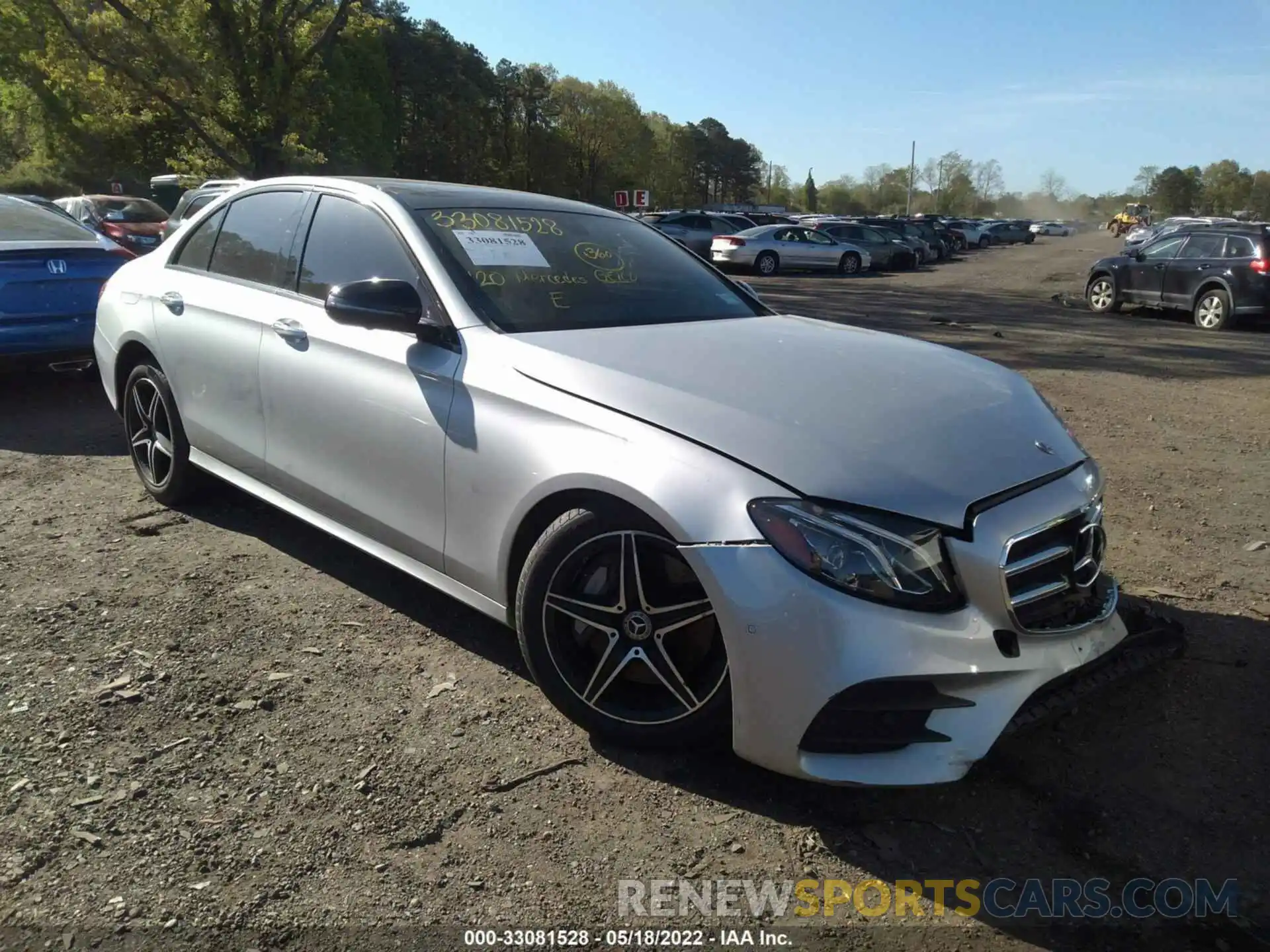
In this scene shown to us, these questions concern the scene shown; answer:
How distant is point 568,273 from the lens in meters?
3.68

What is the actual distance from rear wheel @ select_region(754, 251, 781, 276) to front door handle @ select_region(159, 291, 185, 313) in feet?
75.5

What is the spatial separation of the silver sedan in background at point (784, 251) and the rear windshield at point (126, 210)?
13.8 metres

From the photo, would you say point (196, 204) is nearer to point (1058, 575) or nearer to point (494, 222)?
point (494, 222)

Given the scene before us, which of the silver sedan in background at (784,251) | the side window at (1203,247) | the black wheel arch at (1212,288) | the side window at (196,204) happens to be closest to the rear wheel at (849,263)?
the silver sedan in background at (784,251)

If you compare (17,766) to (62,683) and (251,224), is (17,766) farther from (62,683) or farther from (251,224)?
(251,224)

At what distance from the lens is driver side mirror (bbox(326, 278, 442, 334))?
317 cm

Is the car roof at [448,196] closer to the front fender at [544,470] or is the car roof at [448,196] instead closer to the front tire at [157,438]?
the front fender at [544,470]

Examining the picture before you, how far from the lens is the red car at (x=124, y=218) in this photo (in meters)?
17.8

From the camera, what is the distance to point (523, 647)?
9.76ft

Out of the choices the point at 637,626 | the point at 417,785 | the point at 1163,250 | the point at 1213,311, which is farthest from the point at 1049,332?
the point at 417,785

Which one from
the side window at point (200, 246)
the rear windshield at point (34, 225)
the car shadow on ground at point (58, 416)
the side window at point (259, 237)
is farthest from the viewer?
the rear windshield at point (34, 225)

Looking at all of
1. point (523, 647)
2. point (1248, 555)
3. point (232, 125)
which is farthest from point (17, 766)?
point (232, 125)

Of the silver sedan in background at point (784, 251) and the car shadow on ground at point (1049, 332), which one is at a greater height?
the silver sedan in background at point (784, 251)

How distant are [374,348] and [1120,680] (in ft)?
8.77
